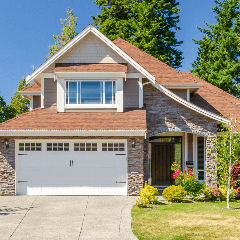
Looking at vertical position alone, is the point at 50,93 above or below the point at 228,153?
above

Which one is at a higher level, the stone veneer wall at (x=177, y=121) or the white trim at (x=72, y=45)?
the white trim at (x=72, y=45)

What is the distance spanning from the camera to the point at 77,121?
14.2 m

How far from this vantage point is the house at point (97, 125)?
547 inches

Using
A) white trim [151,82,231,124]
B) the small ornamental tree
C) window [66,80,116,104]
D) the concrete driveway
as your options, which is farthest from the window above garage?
the small ornamental tree

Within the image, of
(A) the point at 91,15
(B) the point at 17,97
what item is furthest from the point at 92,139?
(A) the point at 91,15

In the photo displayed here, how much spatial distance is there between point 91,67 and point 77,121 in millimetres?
2830

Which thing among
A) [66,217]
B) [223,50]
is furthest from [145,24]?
[66,217]

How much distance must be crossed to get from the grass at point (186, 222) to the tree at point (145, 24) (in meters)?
20.7

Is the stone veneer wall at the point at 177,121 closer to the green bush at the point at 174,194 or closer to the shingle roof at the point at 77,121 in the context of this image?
the shingle roof at the point at 77,121

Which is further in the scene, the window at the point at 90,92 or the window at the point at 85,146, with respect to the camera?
the window at the point at 90,92

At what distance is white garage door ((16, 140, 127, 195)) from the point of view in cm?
1399

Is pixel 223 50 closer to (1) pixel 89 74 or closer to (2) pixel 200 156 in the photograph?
(2) pixel 200 156

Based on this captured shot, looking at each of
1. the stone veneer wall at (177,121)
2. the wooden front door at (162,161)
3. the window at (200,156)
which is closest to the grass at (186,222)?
the stone veneer wall at (177,121)

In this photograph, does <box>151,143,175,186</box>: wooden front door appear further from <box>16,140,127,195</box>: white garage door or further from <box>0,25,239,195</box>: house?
<box>16,140,127,195</box>: white garage door
